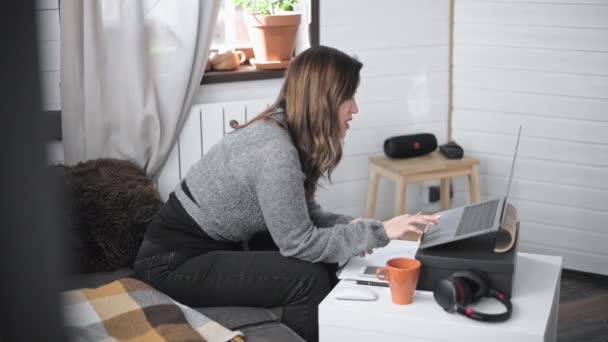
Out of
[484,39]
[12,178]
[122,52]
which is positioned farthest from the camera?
[484,39]

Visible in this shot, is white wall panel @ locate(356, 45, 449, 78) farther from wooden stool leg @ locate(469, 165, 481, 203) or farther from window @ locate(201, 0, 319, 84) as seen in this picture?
wooden stool leg @ locate(469, 165, 481, 203)

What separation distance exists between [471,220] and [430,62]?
1805 mm

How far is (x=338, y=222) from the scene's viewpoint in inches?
85.4

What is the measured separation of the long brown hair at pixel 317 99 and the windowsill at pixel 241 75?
3.68 feet

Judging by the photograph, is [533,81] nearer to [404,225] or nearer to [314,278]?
[404,225]

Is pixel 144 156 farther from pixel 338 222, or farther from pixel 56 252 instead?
pixel 56 252

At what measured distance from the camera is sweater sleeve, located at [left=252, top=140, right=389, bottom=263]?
186 centimetres

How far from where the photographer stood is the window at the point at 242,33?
3.19 meters

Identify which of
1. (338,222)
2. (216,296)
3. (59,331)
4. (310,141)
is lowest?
(216,296)

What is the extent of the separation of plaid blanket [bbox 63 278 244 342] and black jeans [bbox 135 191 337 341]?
64 millimetres

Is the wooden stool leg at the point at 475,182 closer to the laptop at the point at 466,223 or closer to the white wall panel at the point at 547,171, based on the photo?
the white wall panel at the point at 547,171

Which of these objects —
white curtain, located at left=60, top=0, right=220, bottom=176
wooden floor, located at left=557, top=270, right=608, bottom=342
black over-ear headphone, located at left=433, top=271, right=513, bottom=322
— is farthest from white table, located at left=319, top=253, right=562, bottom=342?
white curtain, located at left=60, top=0, right=220, bottom=176

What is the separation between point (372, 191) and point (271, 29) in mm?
863

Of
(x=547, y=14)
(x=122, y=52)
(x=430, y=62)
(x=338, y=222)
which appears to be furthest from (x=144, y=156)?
(x=547, y=14)
